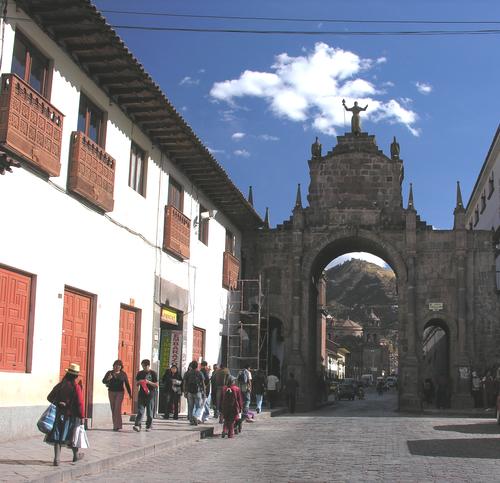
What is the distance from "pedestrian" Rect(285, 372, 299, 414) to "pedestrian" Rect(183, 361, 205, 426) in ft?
33.0

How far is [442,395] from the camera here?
29.6m

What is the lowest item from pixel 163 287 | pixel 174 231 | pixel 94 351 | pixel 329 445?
pixel 329 445

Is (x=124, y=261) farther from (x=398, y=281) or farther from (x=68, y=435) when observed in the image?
(x=398, y=281)

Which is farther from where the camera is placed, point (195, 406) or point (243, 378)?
point (243, 378)

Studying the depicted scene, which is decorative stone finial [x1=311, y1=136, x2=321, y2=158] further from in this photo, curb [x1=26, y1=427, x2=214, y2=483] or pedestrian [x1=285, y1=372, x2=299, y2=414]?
curb [x1=26, y1=427, x2=214, y2=483]

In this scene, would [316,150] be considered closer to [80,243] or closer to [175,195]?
[175,195]

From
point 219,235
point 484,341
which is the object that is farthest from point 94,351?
point 484,341

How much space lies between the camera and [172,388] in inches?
714

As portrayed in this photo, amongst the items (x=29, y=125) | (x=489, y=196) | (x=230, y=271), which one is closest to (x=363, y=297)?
(x=489, y=196)

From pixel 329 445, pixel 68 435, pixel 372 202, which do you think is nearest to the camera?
pixel 68 435

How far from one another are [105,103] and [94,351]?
5494 mm

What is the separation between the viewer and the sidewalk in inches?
334

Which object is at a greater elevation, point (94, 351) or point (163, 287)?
point (163, 287)

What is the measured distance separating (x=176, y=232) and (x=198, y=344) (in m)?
4.78
